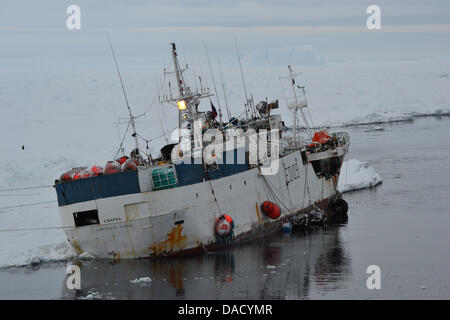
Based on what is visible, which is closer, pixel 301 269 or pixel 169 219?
pixel 301 269

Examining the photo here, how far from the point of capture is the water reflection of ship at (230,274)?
20438mm

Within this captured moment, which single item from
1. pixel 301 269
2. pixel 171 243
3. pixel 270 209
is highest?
pixel 270 209

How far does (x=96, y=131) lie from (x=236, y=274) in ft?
113

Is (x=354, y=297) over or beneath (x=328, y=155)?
beneath

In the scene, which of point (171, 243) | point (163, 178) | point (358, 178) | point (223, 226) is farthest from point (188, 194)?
point (358, 178)

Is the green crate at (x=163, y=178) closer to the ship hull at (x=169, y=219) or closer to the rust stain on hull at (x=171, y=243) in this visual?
the ship hull at (x=169, y=219)

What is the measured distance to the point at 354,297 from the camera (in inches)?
768

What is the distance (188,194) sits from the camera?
77.3 ft

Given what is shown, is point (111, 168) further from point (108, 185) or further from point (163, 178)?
point (163, 178)

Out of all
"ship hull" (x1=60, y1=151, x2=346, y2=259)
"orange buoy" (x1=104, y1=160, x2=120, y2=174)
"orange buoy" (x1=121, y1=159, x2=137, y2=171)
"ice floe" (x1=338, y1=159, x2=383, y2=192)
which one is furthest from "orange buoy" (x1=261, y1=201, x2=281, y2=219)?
"ice floe" (x1=338, y1=159, x2=383, y2=192)

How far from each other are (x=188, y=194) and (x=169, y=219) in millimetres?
1185

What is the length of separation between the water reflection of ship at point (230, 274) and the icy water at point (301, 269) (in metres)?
0.03
